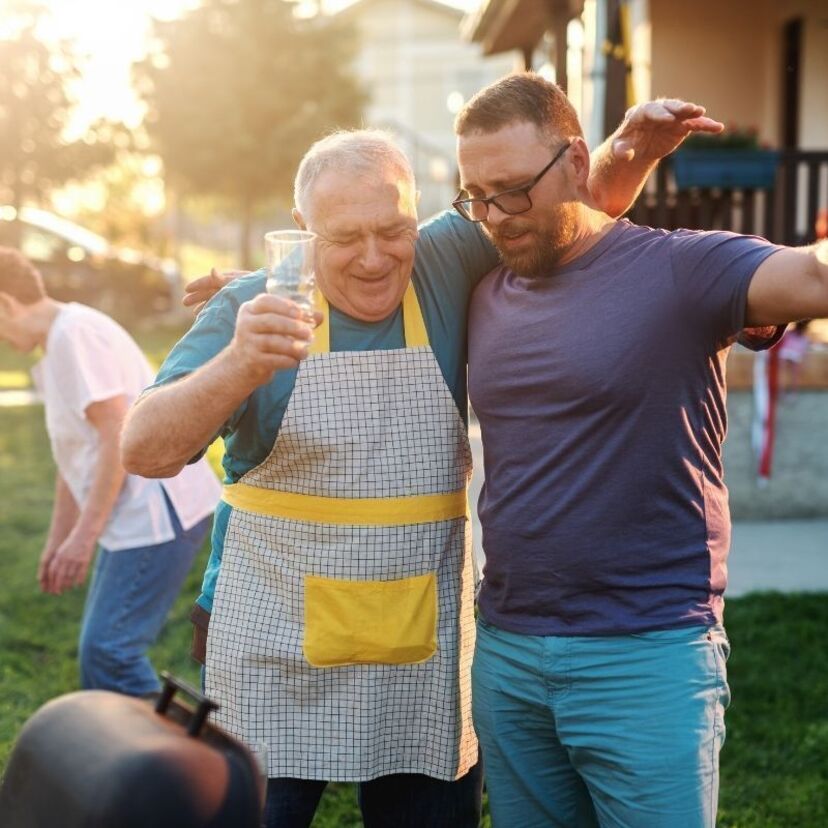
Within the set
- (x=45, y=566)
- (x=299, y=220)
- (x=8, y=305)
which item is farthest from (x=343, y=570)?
(x=8, y=305)

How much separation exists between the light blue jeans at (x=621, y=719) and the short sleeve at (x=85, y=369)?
78.3 inches

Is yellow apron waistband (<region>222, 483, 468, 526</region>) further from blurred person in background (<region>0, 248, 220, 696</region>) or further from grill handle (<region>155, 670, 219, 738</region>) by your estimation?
blurred person in background (<region>0, 248, 220, 696</region>)

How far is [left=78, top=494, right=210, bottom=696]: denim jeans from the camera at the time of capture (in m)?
4.17

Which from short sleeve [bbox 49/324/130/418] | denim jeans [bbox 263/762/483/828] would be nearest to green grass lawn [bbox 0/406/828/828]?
denim jeans [bbox 263/762/483/828]

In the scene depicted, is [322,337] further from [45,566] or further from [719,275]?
[45,566]

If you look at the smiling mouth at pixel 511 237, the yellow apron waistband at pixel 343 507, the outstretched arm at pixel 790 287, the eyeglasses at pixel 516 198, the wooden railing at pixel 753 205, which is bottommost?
the yellow apron waistband at pixel 343 507

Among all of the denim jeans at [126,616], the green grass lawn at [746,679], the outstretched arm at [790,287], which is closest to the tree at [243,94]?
the green grass lawn at [746,679]

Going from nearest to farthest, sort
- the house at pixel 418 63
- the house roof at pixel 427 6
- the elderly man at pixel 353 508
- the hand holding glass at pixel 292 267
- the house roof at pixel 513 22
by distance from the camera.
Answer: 1. the hand holding glass at pixel 292 267
2. the elderly man at pixel 353 508
3. the house roof at pixel 513 22
4. the house roof at pixel 427 6
5. the house at pixel 418 63

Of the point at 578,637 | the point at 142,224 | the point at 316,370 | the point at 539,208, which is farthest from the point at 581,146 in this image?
the point at 142,224

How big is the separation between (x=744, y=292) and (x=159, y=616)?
2.62 meters

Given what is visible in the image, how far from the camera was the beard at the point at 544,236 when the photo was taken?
2.52 meters

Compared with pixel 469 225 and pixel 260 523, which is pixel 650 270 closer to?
pixel 469 225

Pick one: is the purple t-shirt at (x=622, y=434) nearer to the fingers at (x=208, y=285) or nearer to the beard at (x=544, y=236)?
the beard at (x=544, y=236)

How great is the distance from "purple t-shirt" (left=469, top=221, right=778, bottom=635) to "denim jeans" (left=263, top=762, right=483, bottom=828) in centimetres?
54
